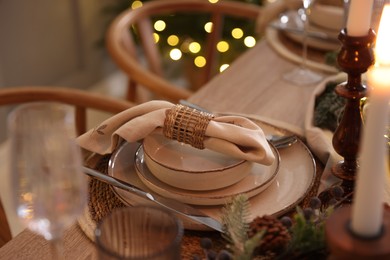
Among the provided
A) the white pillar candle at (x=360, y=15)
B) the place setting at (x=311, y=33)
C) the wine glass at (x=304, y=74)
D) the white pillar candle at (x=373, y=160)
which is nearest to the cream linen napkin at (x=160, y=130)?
the white pillar candle at (x=360, y=15)

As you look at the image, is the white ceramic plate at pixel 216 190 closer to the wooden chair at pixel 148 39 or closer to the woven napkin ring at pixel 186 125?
the woven napkin ring at pixel 186 125

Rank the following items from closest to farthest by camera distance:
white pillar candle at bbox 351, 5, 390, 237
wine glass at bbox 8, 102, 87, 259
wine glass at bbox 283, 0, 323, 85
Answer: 1. white pillar candle at bbox 351, 5, 390, 237
2. wine glass at bbox 8, 102, 87, 259
3. wine glass at bbox 283, 0, 323, 85

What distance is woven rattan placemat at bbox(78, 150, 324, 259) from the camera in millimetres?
913

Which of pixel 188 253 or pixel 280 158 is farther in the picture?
pixel 280 158

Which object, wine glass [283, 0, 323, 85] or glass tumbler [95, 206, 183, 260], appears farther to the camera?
Result: wine glass [283, 0, 323, 85]

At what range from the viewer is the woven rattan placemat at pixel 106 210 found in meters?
0.91

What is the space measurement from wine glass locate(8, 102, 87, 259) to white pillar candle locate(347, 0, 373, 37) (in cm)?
42

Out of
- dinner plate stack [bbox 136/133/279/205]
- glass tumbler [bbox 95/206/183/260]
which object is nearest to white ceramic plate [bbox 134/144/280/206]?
dinner plate stack [bbox 136/133/279/205]

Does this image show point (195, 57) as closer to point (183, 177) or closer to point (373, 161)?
point (183, 177)

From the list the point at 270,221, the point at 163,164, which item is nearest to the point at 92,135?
the point at 163,164

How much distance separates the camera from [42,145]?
2.32 ft

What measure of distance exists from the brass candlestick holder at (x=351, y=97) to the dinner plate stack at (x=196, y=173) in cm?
10

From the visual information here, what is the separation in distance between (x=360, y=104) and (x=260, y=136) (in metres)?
0.16

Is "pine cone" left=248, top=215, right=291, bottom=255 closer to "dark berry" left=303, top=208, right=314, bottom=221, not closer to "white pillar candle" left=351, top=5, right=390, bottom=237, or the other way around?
"dark berry" left=303, top=208, right=314, bottom=221
